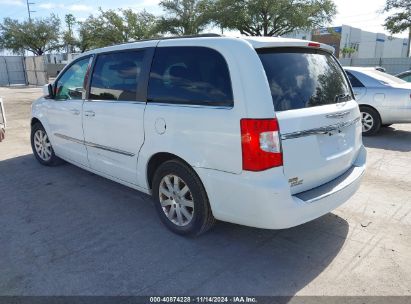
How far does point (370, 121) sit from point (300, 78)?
227 inches

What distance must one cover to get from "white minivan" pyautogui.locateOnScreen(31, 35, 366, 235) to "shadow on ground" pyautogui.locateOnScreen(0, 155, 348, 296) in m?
0.36

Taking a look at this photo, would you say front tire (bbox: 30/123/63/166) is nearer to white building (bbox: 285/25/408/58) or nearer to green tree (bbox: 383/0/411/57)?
green tree (bbox: 383/0/411/57)

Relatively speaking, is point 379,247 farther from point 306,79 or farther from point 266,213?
point 306,79

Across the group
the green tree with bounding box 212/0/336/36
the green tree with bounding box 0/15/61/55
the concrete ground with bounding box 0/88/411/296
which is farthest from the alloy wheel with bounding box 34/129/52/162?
the green tree with bounding box 0/15/61/55

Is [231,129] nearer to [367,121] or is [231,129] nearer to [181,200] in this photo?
[181,200]

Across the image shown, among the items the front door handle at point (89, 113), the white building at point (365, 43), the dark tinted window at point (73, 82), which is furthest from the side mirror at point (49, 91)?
the white building at point (365, 43)

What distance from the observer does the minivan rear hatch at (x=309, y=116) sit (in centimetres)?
297

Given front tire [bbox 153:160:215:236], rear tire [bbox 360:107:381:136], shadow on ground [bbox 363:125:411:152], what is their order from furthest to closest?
rear tire [bbox 360:107:381:136]
shadow on ground [bbox 363:125:411:152]
front tire [bbox 153:160:215:236]

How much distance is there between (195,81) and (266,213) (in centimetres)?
133

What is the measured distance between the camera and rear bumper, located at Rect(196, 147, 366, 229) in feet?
9.46

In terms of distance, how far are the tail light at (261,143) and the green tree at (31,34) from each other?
51.5m

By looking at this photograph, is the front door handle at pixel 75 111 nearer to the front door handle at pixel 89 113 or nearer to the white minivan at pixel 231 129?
the front door handle at pixel 89 113

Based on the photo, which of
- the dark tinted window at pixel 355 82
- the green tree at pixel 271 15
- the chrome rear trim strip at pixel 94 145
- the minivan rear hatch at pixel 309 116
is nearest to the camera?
the minivan rear hatch at pixel 309 116

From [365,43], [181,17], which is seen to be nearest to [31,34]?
[181,17]
